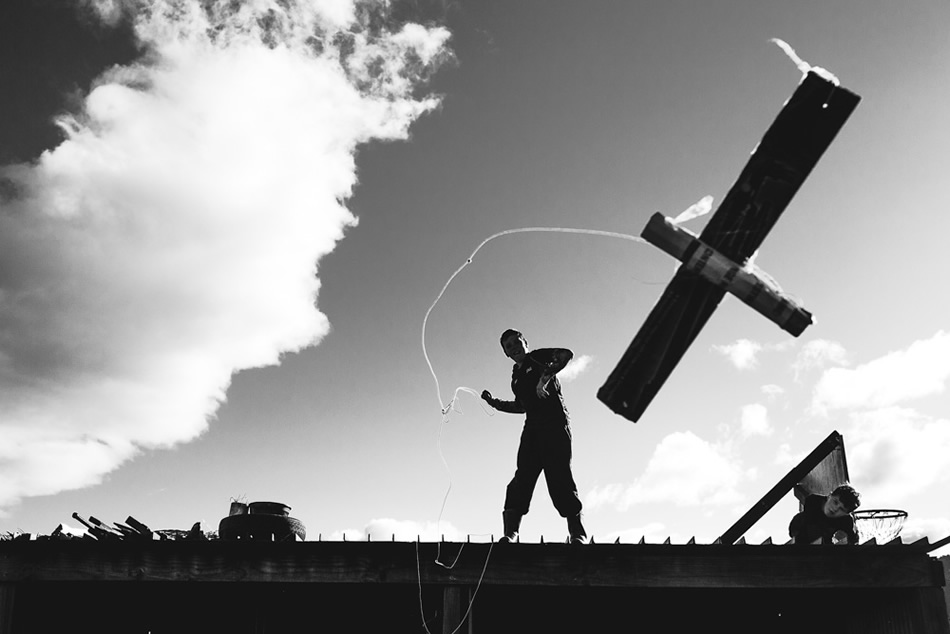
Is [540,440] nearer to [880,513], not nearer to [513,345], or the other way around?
[513,345]

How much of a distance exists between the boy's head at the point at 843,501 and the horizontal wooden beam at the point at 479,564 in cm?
82

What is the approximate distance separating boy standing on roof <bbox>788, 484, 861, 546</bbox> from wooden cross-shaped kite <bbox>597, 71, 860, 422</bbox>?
3720 millimetres

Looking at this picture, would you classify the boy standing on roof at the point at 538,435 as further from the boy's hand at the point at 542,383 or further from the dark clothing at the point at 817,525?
the dark clothing at the point at 817,525

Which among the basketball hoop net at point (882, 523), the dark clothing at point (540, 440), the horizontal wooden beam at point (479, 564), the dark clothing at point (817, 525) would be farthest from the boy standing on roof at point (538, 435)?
the basketball hoop net at point (882, 523)

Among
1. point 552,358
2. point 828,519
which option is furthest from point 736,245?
point 828,519

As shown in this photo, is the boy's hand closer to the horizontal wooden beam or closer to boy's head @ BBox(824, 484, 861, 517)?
the horizontal wooden beam

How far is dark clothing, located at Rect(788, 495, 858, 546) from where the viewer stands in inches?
251

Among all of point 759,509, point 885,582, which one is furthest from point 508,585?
point 759,509

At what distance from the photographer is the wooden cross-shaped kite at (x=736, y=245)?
10.1 feet

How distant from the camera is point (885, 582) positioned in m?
5.33

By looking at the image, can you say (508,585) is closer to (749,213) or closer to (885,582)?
(885,582)

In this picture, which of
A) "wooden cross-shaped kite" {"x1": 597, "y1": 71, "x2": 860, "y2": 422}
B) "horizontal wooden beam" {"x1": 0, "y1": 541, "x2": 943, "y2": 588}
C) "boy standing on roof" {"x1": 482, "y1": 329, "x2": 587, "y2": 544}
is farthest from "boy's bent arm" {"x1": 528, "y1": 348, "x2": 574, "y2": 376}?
"wooden cross-shaped kite" {"x1": 597, "y1": 71, "x2": 860, "y2": 422}

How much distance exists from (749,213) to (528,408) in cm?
413

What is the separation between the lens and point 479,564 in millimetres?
5426
